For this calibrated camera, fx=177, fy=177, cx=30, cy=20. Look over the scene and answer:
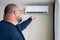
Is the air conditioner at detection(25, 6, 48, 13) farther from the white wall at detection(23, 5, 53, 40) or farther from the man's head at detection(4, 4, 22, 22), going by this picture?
the man's head at detection(4, 4, 22, 22)

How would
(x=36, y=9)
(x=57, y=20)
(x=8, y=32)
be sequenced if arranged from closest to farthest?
(x=8, y=32)
(x=57, y=20)
(x=36, y=9)

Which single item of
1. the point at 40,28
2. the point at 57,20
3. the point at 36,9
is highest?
the point at 36,9

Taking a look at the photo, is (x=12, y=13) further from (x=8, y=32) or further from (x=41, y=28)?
(x=41, y=28)

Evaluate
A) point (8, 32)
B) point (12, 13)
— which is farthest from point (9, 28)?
point (12, 13)

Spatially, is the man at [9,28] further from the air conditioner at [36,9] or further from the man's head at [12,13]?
the air conditioner at [36,9]

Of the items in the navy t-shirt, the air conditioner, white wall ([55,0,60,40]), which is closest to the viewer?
the navy t-shirt

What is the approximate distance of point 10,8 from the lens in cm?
182

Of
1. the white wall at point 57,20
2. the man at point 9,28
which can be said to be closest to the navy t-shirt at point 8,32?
the man at point 9,28

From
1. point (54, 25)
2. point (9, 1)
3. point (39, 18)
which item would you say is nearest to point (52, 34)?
point (54, 25)

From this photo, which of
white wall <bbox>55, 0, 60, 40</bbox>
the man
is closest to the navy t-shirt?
the man

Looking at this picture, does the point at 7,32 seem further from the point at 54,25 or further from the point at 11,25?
the point at 54,25

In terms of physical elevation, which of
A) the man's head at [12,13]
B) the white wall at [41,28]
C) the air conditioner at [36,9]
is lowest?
the white wall at [41,28]

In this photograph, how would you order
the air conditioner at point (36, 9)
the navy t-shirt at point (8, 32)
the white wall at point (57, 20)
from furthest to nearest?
the air conditioner at point (36, 9) → the white wall at point (57, 20) → the navy t-shirt at point (8, 32)

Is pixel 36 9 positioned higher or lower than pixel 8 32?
higher
